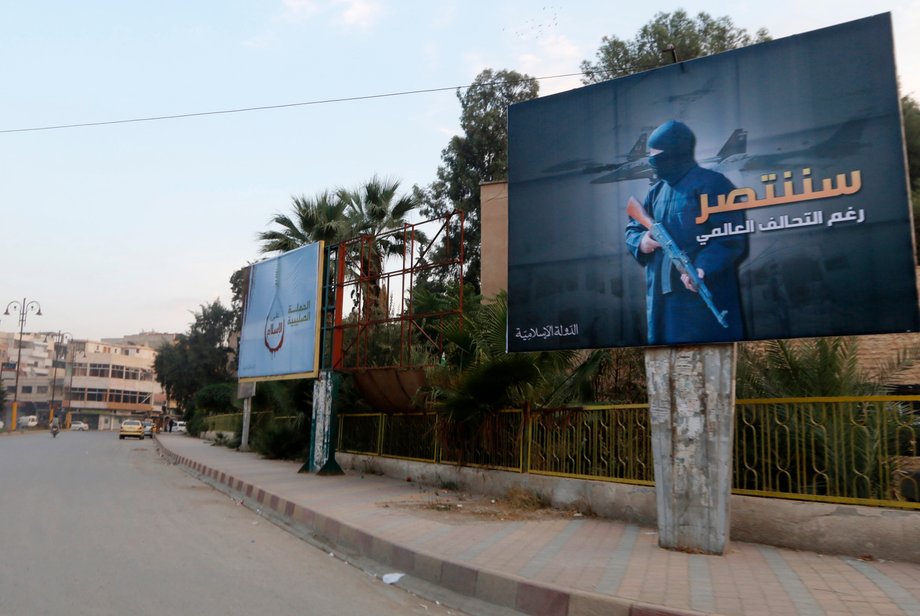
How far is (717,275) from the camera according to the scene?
698 cm

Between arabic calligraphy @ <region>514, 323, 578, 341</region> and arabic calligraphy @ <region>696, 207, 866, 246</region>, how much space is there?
1798 millimetres

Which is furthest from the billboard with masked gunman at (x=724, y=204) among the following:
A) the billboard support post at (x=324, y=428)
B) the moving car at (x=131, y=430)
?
the moving car at (x=131, y=430)

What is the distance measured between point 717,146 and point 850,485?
3623mm

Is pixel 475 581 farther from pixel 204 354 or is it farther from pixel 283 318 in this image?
pixel 204 354

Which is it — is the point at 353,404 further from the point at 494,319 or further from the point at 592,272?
the point at 592,272

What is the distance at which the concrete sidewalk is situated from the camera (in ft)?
15.6

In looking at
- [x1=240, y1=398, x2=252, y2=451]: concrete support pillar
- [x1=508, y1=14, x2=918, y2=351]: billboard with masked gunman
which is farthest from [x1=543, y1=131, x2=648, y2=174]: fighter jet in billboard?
[x1=240, y1=398, x2=252, y2=451]: concrete support pillar

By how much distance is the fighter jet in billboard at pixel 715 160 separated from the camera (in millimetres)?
7008

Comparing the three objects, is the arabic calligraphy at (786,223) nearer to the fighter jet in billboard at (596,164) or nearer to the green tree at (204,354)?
the fighter jet in billboard at (596,164)

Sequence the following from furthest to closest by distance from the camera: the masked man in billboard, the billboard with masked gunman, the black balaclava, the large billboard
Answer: the large billboard < the black balaclava < the masked man in billboard < the billboard with masked gunman

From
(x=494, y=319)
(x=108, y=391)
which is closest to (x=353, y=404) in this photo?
(x=494, y=319)

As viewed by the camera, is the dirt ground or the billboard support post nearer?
the dirt ground

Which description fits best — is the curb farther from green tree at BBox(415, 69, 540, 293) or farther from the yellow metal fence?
green tree at BBox(415, 69, 540, 293)

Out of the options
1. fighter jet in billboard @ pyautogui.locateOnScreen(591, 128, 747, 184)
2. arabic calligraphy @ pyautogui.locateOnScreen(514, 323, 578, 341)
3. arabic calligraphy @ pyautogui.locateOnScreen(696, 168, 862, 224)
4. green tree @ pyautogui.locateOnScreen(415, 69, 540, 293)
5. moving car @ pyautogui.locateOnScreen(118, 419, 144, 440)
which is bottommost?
moving car @ pyautogui.locateOnScreen(118, 419, 144, 440)
